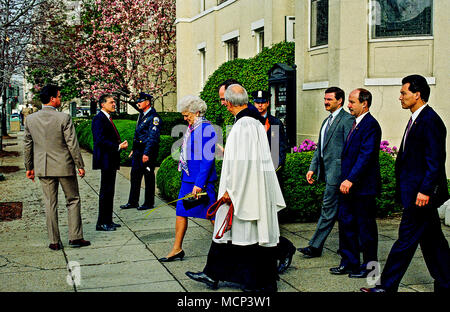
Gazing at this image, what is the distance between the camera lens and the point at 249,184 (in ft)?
15.9

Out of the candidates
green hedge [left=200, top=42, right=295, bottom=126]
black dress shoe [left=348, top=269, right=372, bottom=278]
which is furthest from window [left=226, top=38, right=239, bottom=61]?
black dress shoe [left=348, top=269, right=372, bottom=278]

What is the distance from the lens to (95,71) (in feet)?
92.7

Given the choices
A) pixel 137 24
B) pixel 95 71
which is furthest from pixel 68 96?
pixel 137 24

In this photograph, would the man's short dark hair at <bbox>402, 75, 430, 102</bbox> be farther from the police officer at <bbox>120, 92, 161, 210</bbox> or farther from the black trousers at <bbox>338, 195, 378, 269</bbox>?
the police officer at <bbox>120, 92, 161, 210</bbox>

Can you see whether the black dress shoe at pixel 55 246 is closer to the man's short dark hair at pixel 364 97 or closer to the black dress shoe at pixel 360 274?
the black dress shoe at pixel 360 274

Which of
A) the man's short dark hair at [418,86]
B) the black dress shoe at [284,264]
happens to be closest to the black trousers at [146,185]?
the black dress shoe at [284,264]

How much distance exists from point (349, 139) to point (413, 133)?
0.95m

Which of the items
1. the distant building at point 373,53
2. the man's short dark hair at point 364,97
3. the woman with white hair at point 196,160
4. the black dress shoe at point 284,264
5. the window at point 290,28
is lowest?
the black dress shoe at point 284,264

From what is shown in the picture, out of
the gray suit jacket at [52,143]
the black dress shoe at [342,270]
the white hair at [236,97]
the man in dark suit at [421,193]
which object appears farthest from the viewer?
the gray suit jacket at [52,143]

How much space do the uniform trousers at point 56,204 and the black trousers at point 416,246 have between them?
3924 mm

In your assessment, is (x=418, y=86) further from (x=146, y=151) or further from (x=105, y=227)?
(x=146, y=151)

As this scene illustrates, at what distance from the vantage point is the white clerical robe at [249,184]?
4836 mm

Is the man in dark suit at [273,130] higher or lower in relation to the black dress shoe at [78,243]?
higher
